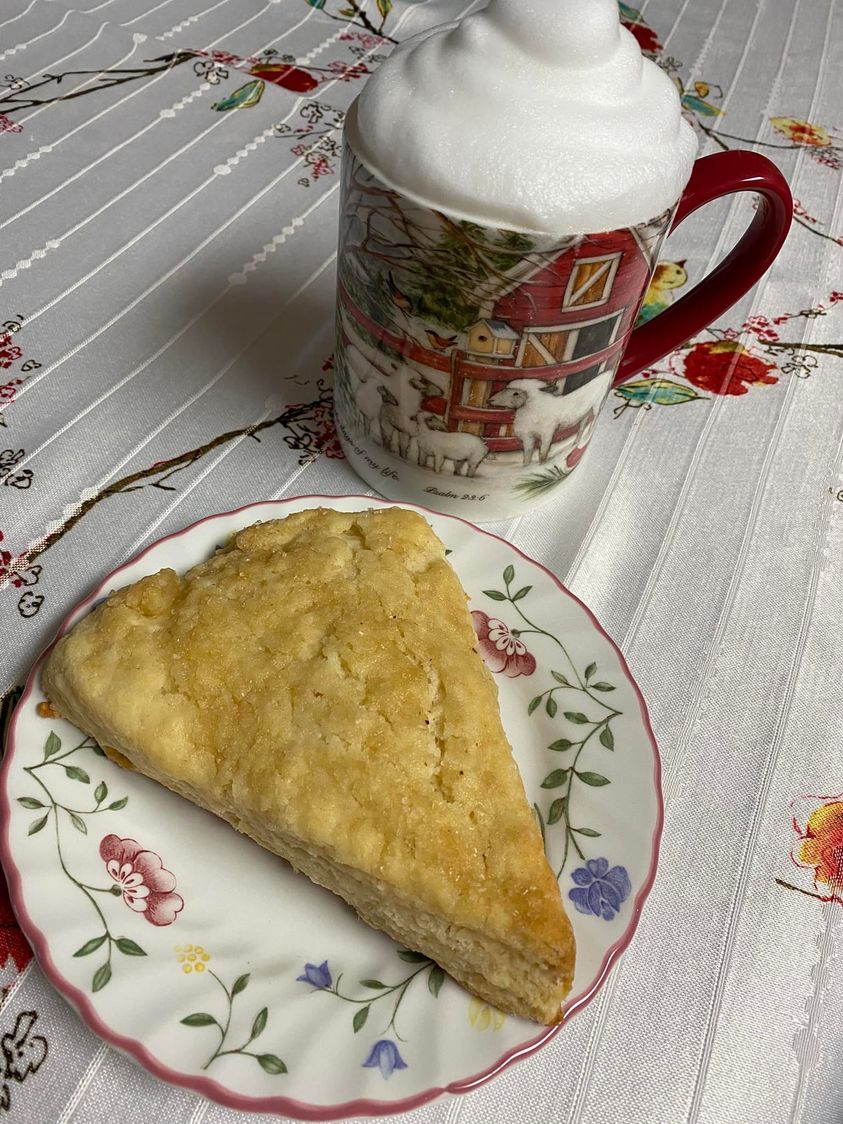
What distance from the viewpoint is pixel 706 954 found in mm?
571

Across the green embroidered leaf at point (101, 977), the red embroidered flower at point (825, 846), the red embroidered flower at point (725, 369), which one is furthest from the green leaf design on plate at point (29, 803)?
the red embroidered flower at point (725, 369)

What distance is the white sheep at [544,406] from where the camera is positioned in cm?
65

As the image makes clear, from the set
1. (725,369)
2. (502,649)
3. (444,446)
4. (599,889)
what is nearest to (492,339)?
(444,446)

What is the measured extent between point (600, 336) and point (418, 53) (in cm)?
23

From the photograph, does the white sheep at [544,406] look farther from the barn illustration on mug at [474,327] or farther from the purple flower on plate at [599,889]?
the purple flower on plate at [599,889]

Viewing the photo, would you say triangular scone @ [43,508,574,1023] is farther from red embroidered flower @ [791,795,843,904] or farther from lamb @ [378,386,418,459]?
red embroidered flower @ [791,795,843,904]

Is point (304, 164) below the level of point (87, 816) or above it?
above

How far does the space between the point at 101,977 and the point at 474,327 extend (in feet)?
1.52

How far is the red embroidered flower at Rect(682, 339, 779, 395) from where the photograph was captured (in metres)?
0.97

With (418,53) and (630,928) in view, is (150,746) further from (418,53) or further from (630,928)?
(418,53)

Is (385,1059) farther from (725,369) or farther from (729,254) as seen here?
(725,369)

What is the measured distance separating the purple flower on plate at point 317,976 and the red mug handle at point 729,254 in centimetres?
51

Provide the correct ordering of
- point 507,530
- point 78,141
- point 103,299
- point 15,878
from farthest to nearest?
point 78,141 → point 103,299 → point 507,530 → point 15,878

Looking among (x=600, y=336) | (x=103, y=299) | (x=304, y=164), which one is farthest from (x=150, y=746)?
(x=304, y=164)
